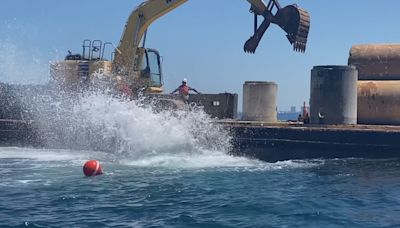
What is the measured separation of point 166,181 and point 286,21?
10.4 meters

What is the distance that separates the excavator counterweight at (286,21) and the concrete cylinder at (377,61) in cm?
211

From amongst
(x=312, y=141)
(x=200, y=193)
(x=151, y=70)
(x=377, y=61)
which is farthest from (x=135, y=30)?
(x=200, y=193)

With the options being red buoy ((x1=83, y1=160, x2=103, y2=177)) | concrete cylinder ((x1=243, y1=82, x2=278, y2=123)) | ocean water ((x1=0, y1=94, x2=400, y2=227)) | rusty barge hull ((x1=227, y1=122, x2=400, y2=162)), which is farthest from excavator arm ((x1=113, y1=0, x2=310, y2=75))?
red buoy ((x1=83, y1=160, x2=103, y2=177))

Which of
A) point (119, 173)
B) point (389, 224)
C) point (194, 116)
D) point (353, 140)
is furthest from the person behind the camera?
point (194, 116)

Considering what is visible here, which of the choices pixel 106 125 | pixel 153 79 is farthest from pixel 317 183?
pixel 153 79

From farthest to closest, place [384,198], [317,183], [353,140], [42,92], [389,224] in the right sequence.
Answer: [42,92] < [353,140] < [317,183] < [384,198] < [389,224]

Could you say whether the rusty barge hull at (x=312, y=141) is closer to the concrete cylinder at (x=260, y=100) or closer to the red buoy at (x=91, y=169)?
the concrete cylinder at (x=260, y=100)

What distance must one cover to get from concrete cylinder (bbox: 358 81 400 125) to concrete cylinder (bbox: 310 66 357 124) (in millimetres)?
1034

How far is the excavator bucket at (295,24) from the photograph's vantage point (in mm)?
20109

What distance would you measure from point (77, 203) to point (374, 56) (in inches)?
477

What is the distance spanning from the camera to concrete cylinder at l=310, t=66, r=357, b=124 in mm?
16734

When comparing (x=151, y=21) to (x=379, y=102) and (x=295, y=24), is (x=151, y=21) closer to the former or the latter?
(x=295, y=24)

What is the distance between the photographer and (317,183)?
1218cm

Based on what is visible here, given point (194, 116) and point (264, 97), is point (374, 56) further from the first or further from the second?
point (194, 116)
